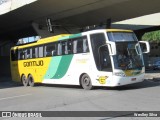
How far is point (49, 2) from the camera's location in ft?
87.0

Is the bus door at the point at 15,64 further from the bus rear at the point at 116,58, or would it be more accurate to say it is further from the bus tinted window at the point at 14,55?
the bus rear at the point at 116,58

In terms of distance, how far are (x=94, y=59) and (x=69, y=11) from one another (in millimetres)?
12474

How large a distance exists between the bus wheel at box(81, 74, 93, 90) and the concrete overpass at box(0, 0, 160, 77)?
8916 mm

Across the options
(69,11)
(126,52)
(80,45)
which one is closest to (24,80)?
(69,11)

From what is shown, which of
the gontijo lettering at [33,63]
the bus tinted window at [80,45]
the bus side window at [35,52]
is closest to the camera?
the bus tinted window at [80,45]

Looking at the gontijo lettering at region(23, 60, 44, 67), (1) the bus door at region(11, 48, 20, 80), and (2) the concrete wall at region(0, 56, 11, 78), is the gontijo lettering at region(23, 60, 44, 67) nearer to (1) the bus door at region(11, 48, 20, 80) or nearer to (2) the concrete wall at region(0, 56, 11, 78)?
(1) the bus door at region(11, 48, 20, 80)

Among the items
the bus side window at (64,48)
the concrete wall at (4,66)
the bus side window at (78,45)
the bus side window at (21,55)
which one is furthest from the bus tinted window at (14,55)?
the concrete wall at (4,66)

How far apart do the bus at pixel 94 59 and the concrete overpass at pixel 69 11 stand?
5.64 meters

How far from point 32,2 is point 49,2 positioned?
1.26 metres

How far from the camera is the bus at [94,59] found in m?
17.2

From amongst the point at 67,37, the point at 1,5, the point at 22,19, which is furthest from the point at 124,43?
the point at 22,19

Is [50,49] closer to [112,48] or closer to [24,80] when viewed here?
[24,80]

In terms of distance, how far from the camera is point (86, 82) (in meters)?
18.8

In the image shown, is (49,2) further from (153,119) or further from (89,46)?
(153,119)
